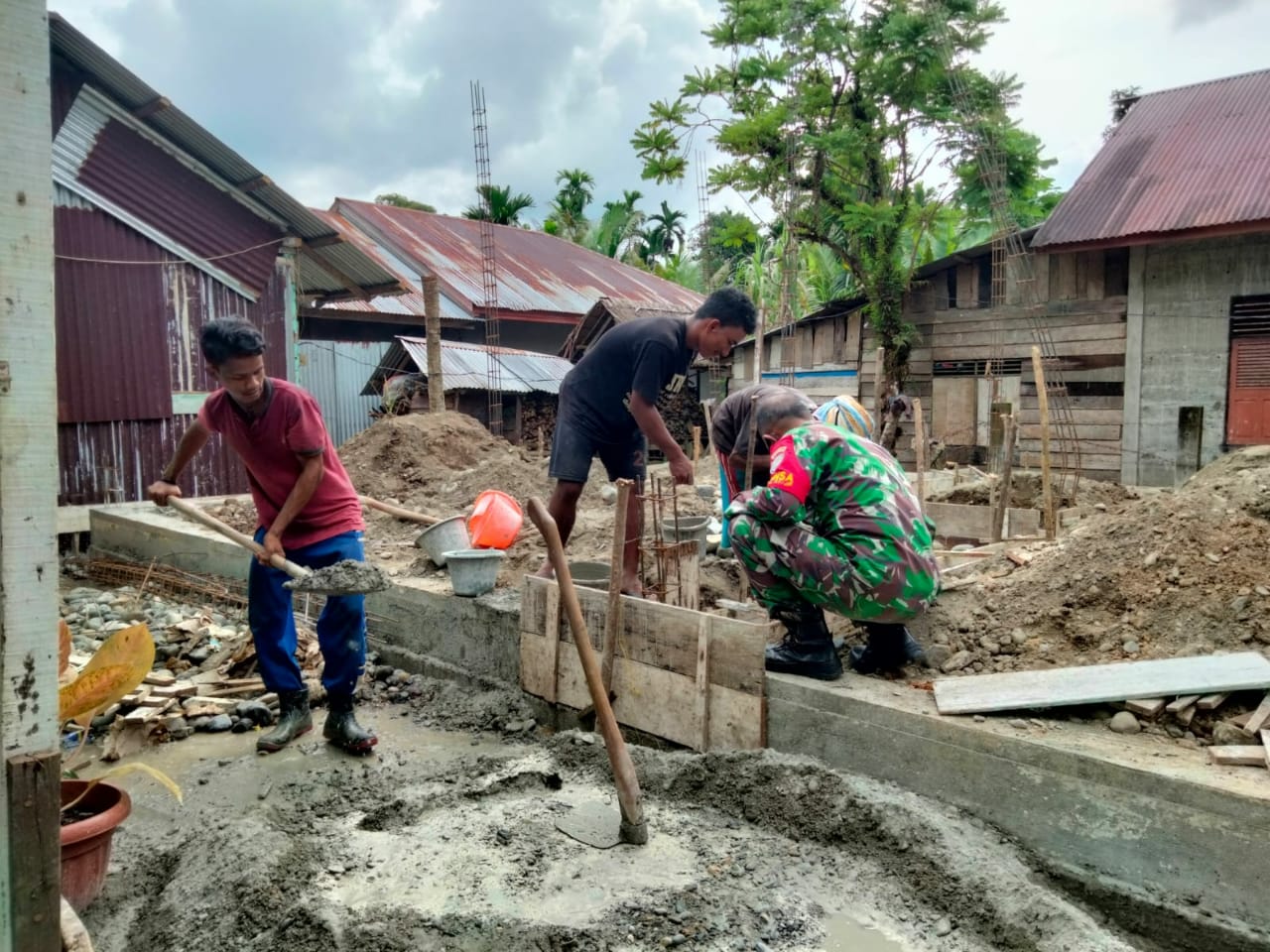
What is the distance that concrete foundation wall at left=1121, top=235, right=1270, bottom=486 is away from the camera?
10.4 meters

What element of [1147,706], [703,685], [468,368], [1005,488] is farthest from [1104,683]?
[468,368]

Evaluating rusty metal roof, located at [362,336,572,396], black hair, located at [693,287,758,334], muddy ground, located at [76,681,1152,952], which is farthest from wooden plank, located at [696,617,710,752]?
rusty metal roof, located at [362,336,572,396]

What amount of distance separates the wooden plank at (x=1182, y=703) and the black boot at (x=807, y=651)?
1.17 m

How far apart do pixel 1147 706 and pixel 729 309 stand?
2449mm

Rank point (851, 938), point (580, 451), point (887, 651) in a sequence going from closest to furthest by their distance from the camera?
point (851, 938) < point (887, 651) < point (580, 451)

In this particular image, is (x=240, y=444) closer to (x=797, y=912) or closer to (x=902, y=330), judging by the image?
(x=797, y=912)

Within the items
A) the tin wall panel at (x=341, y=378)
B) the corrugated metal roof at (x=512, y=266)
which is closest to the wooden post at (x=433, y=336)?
the tin wall panel at (x=341, y=378)

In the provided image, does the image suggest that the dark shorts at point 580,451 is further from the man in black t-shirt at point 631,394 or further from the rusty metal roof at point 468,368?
the rusty metal roof at point 468,368

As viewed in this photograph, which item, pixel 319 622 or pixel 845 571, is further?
pixel 319 622

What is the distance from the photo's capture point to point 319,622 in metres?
4.02

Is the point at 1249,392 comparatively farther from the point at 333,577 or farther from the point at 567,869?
the point at 333,577

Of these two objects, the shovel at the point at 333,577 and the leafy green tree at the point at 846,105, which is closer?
the shovel at the point at 333,577

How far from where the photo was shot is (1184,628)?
3529mm

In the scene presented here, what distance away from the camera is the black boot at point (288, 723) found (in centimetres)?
410
